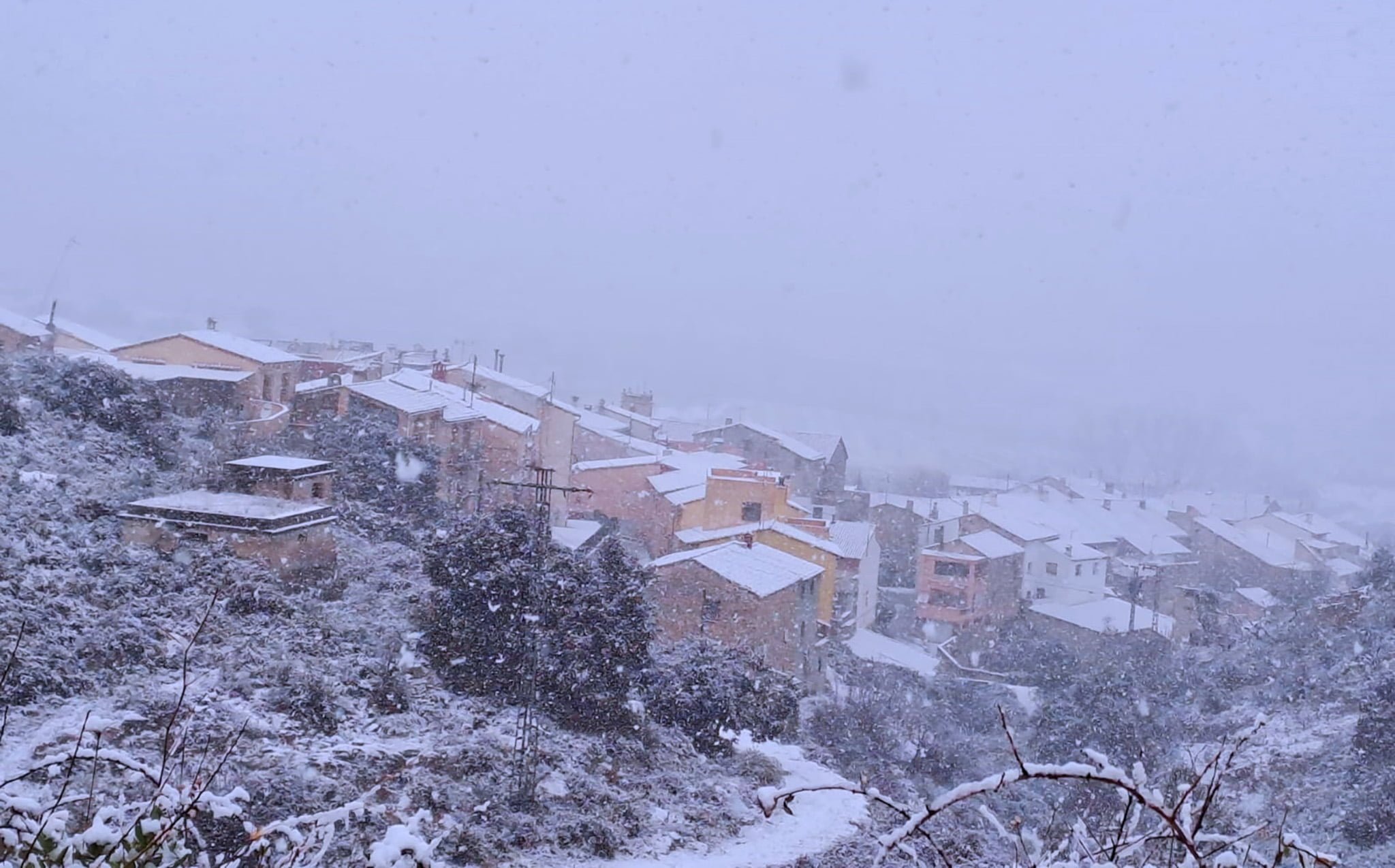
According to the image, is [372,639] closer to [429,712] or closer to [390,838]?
[429,712]

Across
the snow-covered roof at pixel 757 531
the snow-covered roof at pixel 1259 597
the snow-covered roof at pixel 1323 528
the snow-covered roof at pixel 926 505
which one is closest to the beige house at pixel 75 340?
the snow-covered roof at pixel 757 531

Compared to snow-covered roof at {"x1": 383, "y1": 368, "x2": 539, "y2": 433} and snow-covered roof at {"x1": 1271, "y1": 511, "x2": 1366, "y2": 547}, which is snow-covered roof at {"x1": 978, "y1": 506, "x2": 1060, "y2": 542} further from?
snow-covered roof at {"x1": 1271, "y1": 511, "x2": 1366, "y2": 547}

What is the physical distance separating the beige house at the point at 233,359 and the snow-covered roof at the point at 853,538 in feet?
38.2

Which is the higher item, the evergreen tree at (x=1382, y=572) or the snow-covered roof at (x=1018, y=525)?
the evergreen tree at (x=1382, y=572)

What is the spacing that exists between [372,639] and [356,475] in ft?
20.2

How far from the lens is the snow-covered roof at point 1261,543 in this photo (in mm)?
28453

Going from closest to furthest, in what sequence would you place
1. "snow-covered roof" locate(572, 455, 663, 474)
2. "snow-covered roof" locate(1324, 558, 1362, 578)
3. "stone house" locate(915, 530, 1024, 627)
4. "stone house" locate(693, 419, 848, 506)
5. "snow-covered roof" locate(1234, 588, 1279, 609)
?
"snow-covered roof" locate(572, 455, 663, 474)
"stone house" locate(915, 530, 1024, 627)
"snow-covered roof" locate(1234, 588, 1279, 609)
"snow-covered roof" locate(1324, 558, 1362, 578)
"stone house" locate(693, 419, 848, 506)

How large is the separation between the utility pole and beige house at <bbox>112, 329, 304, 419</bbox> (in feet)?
30.2

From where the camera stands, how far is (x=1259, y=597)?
25094 millimetres

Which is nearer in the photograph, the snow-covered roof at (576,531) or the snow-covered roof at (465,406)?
the snow-covered roof at (576,531)

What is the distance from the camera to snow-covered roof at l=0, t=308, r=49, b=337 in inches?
787

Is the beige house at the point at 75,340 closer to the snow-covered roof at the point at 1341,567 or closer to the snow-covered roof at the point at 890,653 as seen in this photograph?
the snow-covered roof at the point at 890,653

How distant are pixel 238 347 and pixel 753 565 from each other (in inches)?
475

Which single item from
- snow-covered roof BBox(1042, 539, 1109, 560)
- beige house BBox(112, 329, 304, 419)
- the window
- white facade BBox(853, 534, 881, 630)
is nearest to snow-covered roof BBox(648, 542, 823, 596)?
the window
